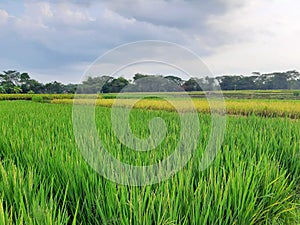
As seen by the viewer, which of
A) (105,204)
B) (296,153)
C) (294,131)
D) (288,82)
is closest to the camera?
(105,204)

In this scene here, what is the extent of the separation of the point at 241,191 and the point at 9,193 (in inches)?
44.8

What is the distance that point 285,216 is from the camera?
66.2 inches

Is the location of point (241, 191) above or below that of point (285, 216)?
above

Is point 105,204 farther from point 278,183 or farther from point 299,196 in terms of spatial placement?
point 299,196

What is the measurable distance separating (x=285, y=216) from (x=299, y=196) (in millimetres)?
461

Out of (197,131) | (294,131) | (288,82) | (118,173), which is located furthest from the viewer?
(288,82)

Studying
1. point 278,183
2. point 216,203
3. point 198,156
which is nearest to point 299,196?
point 278,183

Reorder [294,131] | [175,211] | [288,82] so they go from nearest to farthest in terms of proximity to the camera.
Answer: [175,211], [294,131], [288,82]

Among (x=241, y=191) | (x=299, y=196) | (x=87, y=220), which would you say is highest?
(x=241, y=191)

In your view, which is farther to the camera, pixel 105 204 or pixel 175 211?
pixel 105 204

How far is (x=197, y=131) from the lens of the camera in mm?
3119

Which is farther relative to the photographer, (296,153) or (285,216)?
(296,153)

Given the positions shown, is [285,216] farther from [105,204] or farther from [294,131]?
[294,131]

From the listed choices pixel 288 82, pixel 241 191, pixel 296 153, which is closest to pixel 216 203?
pixel 241 191
